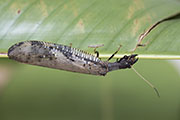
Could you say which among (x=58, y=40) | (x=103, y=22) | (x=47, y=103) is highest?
(x=103, y=22)

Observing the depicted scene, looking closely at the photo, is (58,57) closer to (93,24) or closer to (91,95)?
(93,24)

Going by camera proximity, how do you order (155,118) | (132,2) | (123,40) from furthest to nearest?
(155,118)
(132,2)
(123,40)

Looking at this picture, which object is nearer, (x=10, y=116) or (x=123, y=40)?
(x=123, y=40)

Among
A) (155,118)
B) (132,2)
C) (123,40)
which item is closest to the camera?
(123,40)

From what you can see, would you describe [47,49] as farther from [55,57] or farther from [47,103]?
[47,103]

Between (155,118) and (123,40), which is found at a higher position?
(123,40)

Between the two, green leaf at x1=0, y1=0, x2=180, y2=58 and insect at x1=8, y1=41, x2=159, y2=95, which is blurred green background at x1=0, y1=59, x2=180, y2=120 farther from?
green leaf at x1=0, y1=0, x2=180, y2=58

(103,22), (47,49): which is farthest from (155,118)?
(47,49)

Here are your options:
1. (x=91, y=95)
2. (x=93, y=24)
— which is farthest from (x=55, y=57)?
(x=91, y=95)
